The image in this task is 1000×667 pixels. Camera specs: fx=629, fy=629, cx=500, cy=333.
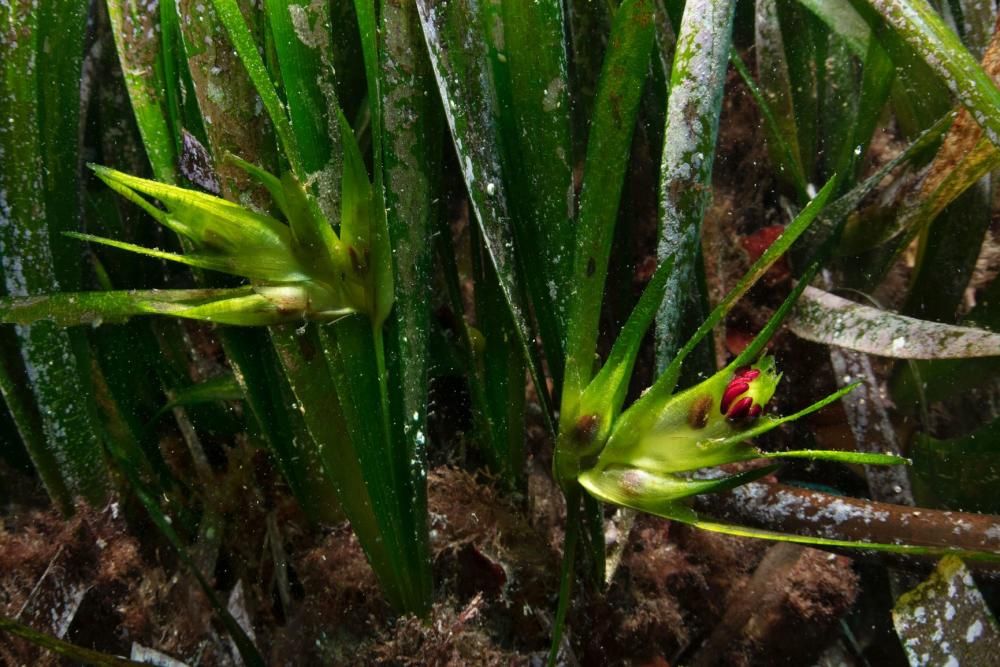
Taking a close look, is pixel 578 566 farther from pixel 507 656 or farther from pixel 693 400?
pixel 693 400

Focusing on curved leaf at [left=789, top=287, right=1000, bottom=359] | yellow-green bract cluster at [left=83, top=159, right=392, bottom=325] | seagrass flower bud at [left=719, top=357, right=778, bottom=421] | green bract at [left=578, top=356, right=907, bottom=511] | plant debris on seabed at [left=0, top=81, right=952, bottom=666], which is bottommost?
plant debris on seabed at [left=0, top=81, right=952, bottom=666]

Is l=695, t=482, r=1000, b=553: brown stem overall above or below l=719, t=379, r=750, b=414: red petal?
below

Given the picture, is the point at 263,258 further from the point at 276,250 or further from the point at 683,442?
the point at 683,442

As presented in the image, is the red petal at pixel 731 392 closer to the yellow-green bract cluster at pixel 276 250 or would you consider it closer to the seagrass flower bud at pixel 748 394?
the seagrass flower bud at pixel 748 394

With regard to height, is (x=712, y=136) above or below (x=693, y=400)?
above

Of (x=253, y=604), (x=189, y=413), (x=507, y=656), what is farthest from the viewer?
(x=189, y=413)

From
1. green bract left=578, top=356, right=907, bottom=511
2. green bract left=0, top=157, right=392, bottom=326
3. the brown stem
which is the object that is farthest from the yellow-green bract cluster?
the brown stem

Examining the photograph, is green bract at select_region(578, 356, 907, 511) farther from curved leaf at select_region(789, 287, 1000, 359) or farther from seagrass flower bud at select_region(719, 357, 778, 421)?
curved leaf at select_region(789, 287, 1000, 359)

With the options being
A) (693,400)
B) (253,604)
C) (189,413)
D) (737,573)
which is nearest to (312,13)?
(693,400)
